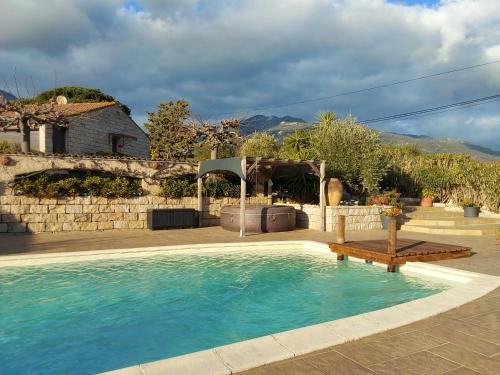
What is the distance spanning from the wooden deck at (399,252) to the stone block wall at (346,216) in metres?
5.18

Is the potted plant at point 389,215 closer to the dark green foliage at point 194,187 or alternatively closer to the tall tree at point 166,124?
the dark green foliage at point 194,187

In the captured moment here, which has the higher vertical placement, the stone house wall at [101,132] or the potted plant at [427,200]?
the stone house wall at [101,132]

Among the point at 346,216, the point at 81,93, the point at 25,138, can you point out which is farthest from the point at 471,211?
the point at 81,93

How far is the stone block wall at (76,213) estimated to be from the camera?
1391cm

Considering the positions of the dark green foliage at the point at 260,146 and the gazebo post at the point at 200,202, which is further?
the dark green foliage at the point at 260,146

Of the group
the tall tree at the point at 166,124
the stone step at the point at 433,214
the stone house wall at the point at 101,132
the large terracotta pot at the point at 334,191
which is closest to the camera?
the large terracotta pot at the point at 334,191

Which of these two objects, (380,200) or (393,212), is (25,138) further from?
(393,212)

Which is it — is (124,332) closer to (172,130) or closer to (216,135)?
(216,135)

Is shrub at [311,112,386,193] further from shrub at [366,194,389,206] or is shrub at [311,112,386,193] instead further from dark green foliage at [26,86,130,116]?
dark green foliage at [26,86,130,116]

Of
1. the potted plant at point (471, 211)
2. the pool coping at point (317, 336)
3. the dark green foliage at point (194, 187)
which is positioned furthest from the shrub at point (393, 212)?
the pool coping at point (317, 336)

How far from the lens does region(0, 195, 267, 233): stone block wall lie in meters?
13.9

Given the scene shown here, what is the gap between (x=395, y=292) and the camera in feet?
24.4

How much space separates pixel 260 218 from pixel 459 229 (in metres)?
7.65

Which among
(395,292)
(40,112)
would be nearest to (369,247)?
(395,292)
